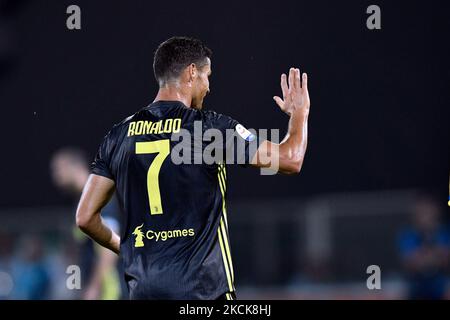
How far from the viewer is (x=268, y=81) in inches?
527

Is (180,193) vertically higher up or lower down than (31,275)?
higher up

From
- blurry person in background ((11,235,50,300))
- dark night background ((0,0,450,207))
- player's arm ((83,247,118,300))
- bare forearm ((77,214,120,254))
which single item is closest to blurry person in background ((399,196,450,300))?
player's arm ((83,247,118,300))

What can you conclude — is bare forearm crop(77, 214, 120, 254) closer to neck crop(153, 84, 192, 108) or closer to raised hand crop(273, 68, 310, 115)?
neck crop(153, 84, 192, 108)

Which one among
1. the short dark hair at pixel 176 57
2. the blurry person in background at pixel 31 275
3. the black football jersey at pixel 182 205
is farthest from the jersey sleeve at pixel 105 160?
the blurry person in background at pixel 31 275

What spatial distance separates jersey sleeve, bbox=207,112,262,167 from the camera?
12.9ft

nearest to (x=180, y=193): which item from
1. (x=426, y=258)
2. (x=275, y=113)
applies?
(x=426, y=258)

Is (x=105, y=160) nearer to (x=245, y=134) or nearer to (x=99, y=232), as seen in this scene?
(x=99, y=232)

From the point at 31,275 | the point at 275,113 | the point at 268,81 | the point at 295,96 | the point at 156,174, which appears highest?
the point at 295,96

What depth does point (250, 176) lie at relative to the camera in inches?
542

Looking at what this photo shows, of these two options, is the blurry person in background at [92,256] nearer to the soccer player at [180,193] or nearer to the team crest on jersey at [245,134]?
the soccer player at [180,193]

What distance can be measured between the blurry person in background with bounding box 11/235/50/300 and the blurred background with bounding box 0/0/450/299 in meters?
0.06

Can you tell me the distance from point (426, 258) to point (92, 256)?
3.45m

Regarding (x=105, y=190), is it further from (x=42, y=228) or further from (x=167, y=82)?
(x=42, y=228)
